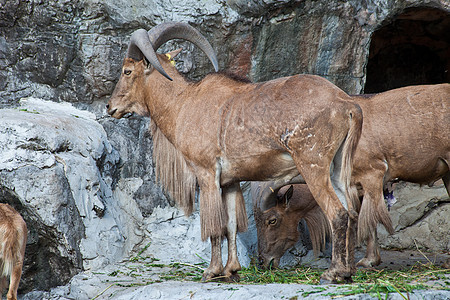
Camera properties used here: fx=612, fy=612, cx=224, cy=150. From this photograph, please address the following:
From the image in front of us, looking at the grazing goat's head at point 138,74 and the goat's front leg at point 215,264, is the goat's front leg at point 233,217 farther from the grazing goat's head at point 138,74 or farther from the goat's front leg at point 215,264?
the grazing goat's head at point 138,74

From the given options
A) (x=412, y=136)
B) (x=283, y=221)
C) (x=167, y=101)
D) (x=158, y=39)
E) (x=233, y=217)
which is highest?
(x=158, y=39)

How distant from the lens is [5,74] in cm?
809

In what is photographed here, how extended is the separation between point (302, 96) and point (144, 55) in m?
1.85

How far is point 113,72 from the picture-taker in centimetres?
815

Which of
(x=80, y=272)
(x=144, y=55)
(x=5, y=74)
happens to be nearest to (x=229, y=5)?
(x=144, y=55)

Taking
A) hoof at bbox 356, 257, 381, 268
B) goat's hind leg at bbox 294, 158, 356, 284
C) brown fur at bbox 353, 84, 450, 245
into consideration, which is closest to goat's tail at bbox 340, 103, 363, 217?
goat's hind leg at bbox 294, 158, 356, 284

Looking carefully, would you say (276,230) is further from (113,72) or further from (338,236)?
(113,72)

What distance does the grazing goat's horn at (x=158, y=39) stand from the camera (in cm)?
618

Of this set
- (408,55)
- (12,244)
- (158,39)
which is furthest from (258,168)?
(408,55)

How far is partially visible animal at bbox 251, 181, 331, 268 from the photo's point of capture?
7.64 metres

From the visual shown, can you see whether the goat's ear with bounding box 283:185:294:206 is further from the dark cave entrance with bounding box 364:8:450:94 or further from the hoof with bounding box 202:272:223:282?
the dark cave entrance with bounding box 364:8:450:94

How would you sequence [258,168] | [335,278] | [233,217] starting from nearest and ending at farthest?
1. [335,278]
2. [258,168]
3. [233,217]

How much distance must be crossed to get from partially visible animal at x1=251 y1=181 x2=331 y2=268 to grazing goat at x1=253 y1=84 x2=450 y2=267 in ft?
2.82

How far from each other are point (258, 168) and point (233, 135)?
1.28 feet
